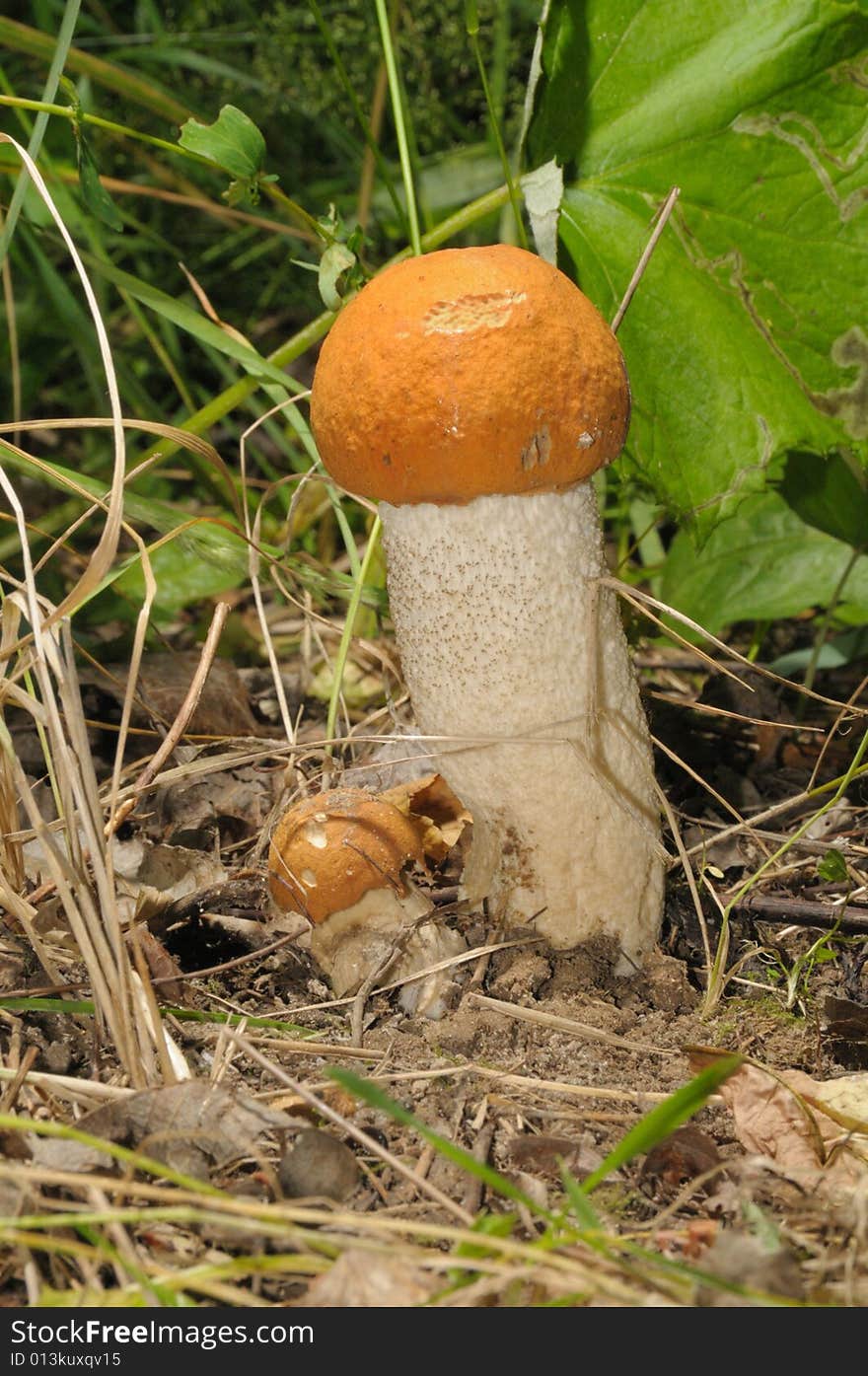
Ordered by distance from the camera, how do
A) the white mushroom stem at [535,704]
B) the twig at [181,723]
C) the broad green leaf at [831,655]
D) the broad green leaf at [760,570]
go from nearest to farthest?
the white mushroom stem at [535,704]
the twig at [181,723]
the broad green leaf at [760,570]
the broad green leaf at [831,655]

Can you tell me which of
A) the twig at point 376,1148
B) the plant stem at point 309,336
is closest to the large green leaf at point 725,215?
the plant stem at point 309,336

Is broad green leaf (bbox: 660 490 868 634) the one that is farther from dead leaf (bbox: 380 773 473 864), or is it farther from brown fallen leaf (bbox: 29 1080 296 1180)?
brown fallen leaf (bbox: 29 1080 296 1180)

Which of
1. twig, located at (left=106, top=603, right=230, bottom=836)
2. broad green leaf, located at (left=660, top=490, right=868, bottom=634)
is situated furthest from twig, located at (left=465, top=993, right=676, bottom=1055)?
broad green leaf, located at (left=660, top=490, right=868, bottom=634)

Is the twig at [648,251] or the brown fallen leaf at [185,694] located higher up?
the twig at [648,251]

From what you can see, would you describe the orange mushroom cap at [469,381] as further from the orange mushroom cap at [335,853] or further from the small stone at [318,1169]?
the small stone at [318,1169]

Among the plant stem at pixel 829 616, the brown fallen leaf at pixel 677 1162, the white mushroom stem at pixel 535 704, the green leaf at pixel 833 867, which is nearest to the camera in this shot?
the brown fallen leaf at pixel 677 1162

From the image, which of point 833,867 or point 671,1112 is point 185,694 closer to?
point 833,867

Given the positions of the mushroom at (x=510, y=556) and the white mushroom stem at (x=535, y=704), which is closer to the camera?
the mushroom at (x=510, y=556)

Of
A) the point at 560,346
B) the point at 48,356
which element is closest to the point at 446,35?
the point at 48,356
